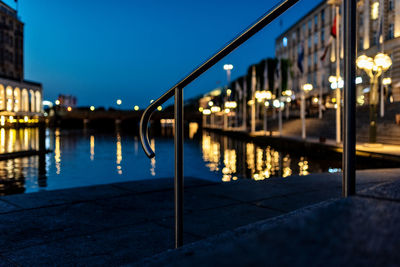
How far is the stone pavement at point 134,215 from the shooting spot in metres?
3.82

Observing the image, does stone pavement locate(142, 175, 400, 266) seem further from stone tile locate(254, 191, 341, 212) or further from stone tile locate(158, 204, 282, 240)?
stone tile locate(254, 191, 341, 212)

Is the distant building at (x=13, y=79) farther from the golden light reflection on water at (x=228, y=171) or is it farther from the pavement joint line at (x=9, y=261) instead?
the pavement joint line at (x=9, y=261)

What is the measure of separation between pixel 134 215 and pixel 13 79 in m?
112

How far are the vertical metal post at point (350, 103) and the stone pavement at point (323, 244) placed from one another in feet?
1.05

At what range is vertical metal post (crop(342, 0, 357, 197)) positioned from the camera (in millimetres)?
2725

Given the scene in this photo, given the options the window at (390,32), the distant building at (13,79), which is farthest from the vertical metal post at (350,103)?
the distant building at (13,79)

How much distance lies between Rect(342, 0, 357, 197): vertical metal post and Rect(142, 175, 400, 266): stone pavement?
0.32m

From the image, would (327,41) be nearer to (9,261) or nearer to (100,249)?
(100,249)

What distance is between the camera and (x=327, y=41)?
27656 mm

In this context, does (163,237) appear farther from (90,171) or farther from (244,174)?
(90,171)

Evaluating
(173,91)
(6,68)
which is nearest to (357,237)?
(173,91)

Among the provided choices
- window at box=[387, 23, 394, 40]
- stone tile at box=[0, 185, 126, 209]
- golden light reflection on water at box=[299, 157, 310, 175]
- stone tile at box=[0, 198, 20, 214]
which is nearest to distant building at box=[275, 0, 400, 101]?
window at box=[387, 23, 394, 40]

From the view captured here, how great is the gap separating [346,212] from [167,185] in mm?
6071

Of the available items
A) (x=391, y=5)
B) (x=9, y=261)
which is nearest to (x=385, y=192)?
(x=9, y=261)
